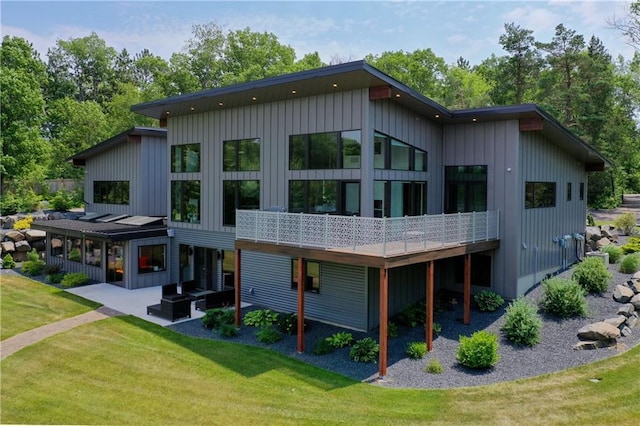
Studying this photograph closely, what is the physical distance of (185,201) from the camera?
61.8 ft

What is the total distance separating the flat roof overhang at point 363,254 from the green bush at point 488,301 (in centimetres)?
152

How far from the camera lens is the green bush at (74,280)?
1820cm

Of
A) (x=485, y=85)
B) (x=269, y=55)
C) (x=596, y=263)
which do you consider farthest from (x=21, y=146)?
(x=485, y=85)

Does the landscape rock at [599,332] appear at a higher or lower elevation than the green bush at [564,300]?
lower

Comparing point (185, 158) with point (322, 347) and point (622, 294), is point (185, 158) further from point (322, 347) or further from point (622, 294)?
point (622, 294)

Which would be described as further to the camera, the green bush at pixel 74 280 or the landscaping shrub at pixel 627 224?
the landscaping shrub at pixel 627 224

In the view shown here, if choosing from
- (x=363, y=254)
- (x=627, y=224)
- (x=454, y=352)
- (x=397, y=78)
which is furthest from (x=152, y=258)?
(x=397, y=78)

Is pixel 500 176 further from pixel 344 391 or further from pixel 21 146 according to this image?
pixel 21 146

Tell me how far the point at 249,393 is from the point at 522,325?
7.16m

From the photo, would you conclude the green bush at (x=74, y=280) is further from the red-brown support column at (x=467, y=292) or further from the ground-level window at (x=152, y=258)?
the red-brown support column at (x=467, y=292)

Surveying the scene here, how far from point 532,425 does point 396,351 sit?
4.06 meters

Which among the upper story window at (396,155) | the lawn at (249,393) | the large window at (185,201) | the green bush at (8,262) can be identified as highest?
the upper story window at (396,155)

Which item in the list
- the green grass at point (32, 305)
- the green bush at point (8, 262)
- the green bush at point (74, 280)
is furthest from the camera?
the green bush at point (8, 262)

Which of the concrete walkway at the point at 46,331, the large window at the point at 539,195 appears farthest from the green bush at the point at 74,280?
the large window at the point at 539,195
